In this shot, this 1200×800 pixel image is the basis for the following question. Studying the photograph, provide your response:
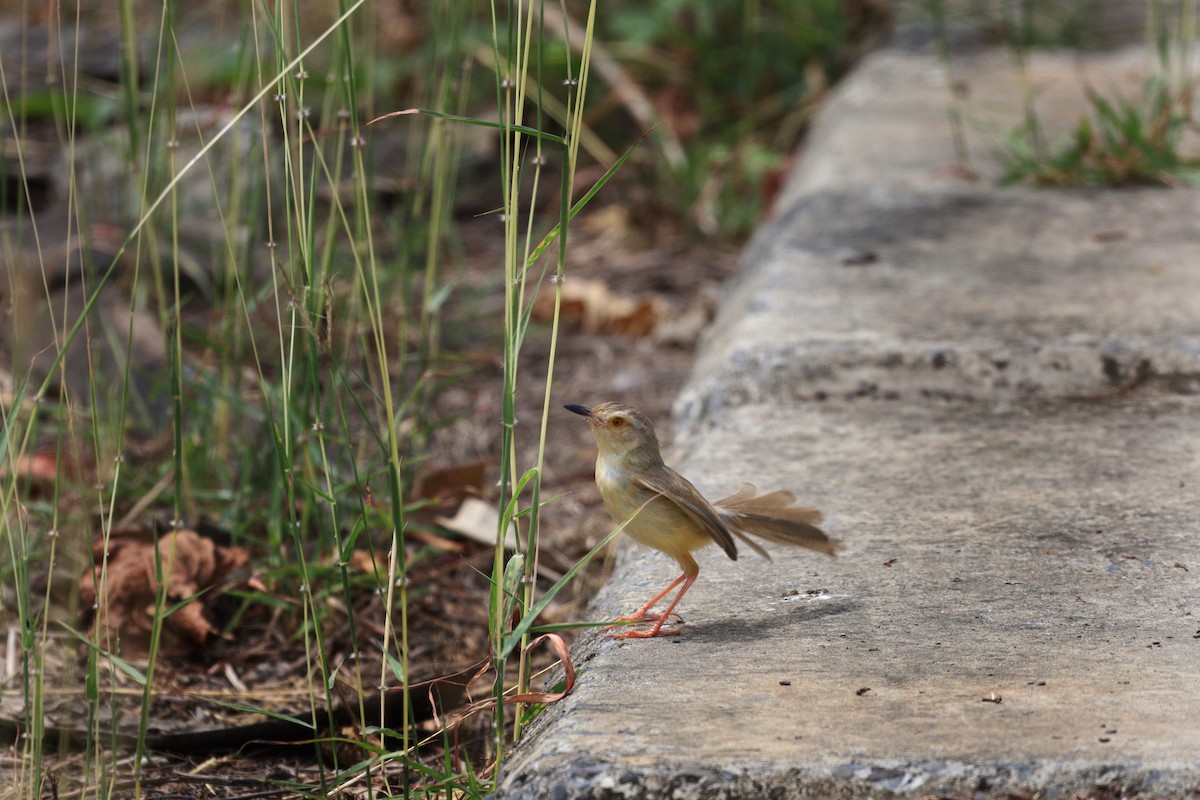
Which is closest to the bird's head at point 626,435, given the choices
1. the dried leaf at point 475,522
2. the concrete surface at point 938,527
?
the concrete surface at point 938,527

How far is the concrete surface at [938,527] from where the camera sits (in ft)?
→ 5.15

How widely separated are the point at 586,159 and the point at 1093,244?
297 centimetres

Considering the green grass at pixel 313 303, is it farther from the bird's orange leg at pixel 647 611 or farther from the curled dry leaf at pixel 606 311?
the curled dry leaf at pixel 606 311

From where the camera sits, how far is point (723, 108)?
6246 mm

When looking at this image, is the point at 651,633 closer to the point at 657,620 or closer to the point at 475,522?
the point at 657,620

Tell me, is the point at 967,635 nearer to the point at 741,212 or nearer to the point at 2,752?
the point at 2,752

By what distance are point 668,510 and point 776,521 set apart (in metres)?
0.19

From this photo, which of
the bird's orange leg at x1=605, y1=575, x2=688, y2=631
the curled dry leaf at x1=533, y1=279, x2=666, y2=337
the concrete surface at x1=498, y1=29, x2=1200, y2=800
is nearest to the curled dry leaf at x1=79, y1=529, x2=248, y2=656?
the concrete surface at x1=498, y1=29, x2=1200, y2=800

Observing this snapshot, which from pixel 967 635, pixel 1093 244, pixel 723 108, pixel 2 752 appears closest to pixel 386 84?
pixel 723 108

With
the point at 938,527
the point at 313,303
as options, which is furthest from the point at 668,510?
the point at 313,303

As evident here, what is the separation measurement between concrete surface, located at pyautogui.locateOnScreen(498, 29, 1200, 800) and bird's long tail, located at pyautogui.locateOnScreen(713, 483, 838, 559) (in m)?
0.09

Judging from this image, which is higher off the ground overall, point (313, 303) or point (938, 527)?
point (313, 303)

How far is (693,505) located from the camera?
201 centimetres

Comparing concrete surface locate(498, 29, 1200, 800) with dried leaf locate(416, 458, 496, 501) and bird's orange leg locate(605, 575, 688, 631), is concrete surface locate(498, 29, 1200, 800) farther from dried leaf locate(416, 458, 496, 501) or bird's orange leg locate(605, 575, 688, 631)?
dried leaf locate(416, 458, 496, 501)
